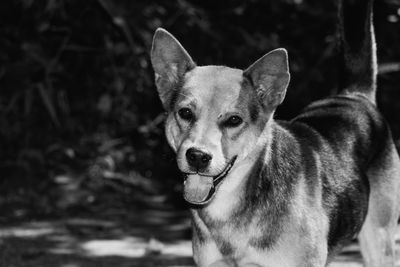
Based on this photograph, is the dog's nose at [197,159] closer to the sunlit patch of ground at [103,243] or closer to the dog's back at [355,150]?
the dog's back at [355,150]

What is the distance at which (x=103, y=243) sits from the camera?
7.46 m

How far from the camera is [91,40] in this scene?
9.00 meters

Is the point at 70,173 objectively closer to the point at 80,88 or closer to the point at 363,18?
the point at 80,88

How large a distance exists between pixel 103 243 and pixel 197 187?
10.6 ft

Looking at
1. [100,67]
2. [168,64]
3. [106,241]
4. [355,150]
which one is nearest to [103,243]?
[106,241]

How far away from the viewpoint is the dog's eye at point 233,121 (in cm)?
451

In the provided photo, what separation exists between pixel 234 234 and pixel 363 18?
7.11 feet

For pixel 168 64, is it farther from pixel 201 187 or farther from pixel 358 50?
pixel 358 50

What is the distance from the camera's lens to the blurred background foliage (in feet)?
28.2

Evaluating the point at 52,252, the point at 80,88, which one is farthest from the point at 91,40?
the point at 52,252

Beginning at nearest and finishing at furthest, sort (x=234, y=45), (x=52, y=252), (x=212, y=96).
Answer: (x=212, y=96) → (x=52, y=252) → (x=234, y=45)

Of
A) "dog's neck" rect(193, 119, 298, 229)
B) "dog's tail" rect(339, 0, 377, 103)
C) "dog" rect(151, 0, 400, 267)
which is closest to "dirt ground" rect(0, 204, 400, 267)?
"dog" rect(151, 0, 400, 267)

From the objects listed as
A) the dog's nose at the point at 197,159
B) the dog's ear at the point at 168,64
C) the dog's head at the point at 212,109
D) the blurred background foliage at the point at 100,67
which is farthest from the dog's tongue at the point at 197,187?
the blurred background foliage at the point at 100,67

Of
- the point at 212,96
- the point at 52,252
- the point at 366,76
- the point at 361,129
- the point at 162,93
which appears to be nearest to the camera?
the point at 212,96
